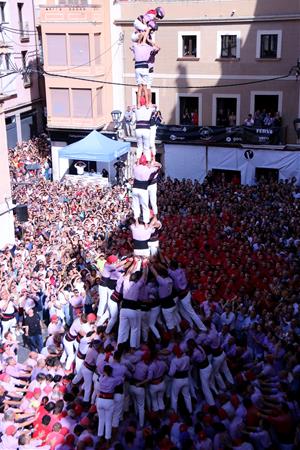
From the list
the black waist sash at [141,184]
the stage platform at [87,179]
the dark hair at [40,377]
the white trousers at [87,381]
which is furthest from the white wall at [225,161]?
the dark hair at [40,377]

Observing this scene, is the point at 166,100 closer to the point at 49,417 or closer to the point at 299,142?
the point at 299,142

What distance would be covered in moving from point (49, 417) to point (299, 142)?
69.9ft

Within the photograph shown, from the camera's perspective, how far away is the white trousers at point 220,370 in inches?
508

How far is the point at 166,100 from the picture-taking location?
32.1 meters

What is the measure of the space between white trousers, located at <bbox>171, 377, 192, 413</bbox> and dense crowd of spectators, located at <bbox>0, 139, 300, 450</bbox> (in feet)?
0.12

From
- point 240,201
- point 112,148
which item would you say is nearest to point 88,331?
point 240,201

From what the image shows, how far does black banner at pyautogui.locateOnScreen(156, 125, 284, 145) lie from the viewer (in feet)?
95.0

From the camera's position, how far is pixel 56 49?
104ft

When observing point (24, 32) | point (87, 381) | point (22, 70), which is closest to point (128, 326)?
point (87, 381)

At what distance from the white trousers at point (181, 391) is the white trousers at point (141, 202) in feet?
12.2

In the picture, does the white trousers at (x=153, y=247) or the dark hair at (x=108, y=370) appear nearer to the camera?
the dark hair at (x=108, y=370)

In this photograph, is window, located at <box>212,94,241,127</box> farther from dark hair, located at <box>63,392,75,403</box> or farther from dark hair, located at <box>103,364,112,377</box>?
dark hair, located at <box>103,364,112,377</box>

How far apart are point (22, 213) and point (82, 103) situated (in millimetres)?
10329

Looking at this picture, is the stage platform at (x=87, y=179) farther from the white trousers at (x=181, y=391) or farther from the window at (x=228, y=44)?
the white trousers at (x=181, y=391)
